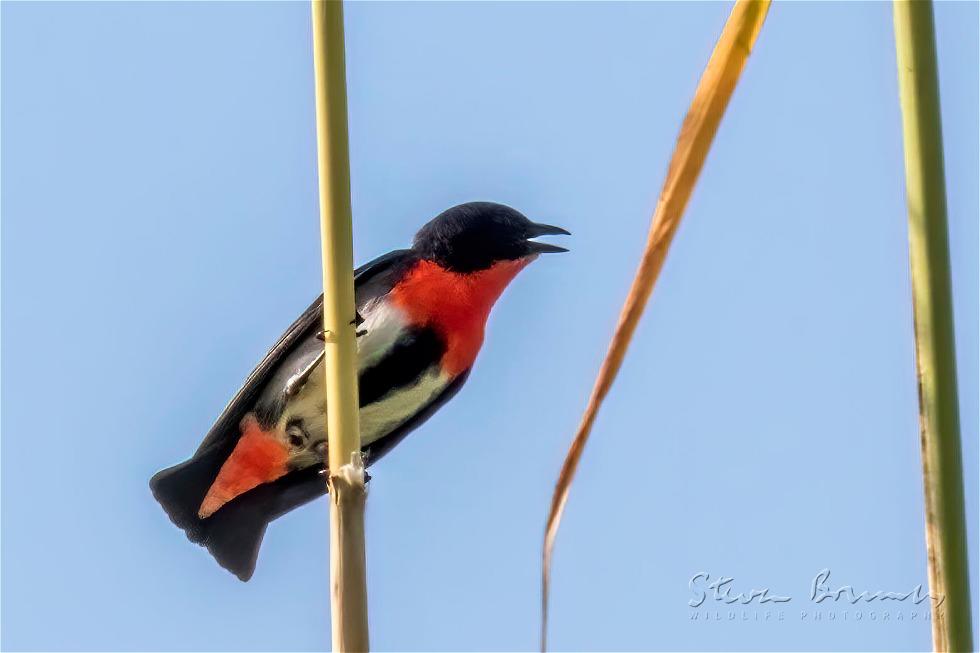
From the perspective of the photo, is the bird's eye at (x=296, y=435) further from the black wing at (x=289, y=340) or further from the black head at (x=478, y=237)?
the black head at (x=478, y=237)

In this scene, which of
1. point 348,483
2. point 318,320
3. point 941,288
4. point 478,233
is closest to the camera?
point 941,288

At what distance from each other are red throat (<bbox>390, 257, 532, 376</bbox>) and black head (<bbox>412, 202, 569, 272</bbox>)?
6 cm

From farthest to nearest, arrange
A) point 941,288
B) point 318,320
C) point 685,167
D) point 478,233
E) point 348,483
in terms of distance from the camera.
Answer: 1. point 478,233
2. point 318,320
3. point 348,483
4. point 685,167
5. point 941,288

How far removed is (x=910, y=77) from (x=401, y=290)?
372 cm

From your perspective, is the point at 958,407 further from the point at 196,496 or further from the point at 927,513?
the point at 196,496

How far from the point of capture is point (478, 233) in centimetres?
559

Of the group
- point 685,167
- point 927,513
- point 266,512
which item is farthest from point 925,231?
point 266,512

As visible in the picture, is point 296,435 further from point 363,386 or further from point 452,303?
point 452,303

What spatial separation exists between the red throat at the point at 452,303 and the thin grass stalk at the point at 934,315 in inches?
142

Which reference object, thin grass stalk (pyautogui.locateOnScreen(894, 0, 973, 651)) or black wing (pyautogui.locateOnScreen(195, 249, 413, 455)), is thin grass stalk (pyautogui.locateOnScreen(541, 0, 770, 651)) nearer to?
thin grass stalk (pyautogui.locateOnScreen(894, 0, 973, 651))

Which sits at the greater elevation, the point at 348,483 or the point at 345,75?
the point at 345,75

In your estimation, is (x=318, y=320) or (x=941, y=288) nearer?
(x=941, y=288)

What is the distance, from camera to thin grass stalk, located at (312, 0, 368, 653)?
2102 mm

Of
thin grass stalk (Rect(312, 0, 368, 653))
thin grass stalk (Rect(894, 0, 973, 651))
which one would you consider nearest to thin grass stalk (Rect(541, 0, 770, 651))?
thin grass stalk (Rect(312, 0, 368, 653))
